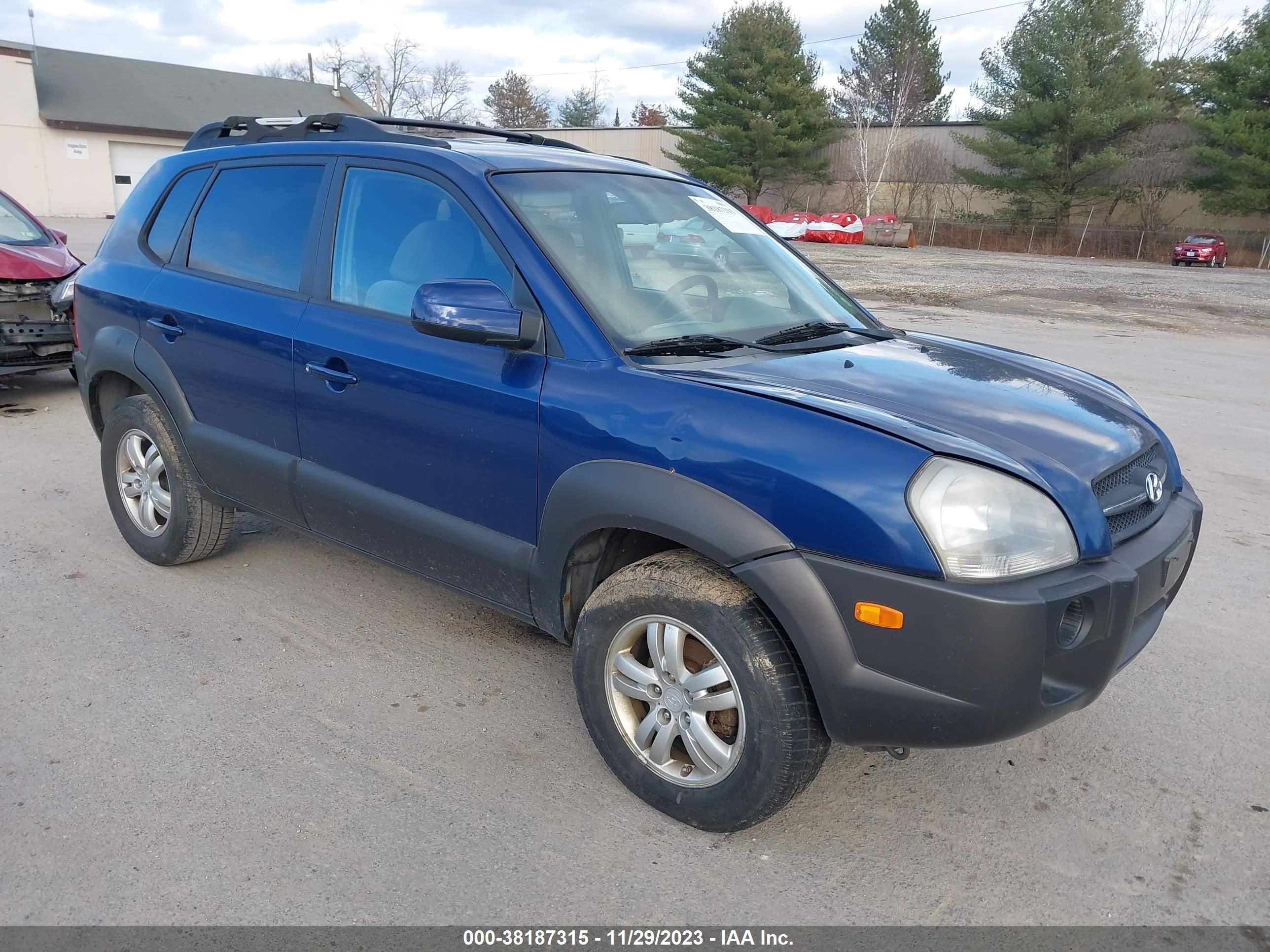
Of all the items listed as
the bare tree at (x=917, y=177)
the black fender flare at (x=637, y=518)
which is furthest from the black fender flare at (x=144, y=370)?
the bare tree at (x=917, y=177)

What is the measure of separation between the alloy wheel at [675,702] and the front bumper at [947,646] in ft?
1.01

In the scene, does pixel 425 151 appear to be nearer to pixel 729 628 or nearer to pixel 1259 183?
pixel 729 628

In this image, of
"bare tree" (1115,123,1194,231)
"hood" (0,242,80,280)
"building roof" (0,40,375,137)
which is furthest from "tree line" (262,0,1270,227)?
"hood" (0,242,80,280)

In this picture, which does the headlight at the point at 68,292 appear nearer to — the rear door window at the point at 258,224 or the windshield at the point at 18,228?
the rear door window at the point at 258,224

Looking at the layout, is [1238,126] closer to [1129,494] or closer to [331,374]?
[1129,494]

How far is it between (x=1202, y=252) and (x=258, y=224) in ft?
135

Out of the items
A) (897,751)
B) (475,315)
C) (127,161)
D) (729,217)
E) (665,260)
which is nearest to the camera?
(897,751)

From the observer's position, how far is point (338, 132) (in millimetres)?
3957

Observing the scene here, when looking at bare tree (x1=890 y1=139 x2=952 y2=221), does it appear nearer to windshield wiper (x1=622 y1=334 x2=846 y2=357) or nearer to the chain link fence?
the chain link fence

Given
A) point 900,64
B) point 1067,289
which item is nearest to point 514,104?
point 900,64

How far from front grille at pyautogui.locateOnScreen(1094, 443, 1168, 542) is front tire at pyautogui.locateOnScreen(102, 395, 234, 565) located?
354 centimetres

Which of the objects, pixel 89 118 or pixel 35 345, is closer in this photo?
pixel 35 345

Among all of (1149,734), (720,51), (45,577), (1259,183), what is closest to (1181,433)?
(1149,734)

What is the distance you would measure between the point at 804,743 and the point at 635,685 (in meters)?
0.55
